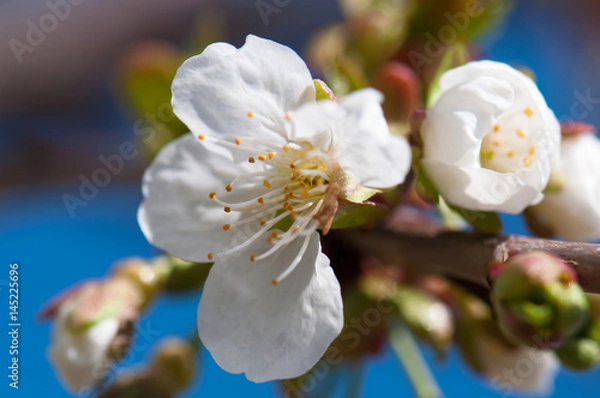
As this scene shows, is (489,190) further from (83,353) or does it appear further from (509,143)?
(83,353)

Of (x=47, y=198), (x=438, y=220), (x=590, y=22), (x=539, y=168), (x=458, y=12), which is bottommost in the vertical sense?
(x=590, y=22)

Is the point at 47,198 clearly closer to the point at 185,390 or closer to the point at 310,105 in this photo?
the point at 185,390

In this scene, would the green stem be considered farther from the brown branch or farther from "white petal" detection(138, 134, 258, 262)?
"white petal" detection(138, 134, 258, 262)

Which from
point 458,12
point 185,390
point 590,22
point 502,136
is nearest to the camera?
point 502,136

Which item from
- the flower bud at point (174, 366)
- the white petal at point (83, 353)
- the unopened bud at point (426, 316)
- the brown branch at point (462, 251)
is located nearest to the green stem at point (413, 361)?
the unopened bud at point (426, 316)

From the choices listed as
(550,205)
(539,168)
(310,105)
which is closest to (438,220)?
(550,205)

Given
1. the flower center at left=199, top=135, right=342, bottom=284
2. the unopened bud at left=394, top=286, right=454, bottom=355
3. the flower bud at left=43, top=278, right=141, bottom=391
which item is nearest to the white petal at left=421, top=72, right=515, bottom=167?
the flower center at left=199, top=135, right=342, bottom=284

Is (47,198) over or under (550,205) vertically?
under

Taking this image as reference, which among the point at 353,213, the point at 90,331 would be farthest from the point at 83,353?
the point at 353,213
